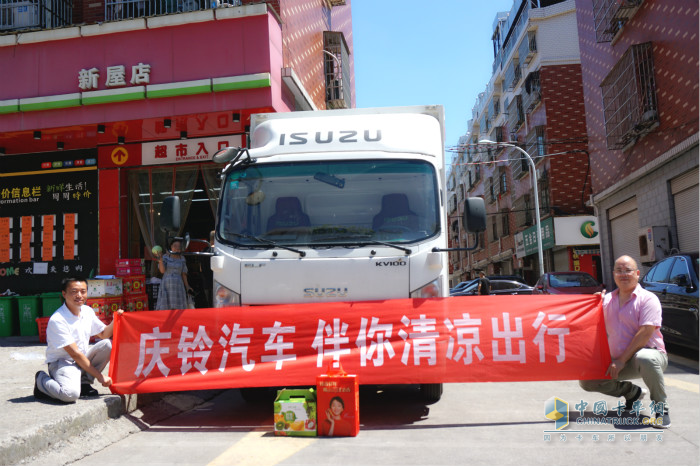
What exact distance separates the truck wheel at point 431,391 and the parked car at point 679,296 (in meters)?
4.63

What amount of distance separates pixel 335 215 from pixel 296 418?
204 centimetres

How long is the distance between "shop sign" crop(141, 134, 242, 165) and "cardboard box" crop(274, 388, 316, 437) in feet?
25.5

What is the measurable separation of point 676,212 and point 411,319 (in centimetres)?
1260

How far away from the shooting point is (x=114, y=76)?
10.8 m

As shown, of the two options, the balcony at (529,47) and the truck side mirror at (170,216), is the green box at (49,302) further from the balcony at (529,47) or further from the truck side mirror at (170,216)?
the balcony at (529,47)

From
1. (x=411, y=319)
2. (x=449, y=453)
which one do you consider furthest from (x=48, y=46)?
(x=449, y=453)

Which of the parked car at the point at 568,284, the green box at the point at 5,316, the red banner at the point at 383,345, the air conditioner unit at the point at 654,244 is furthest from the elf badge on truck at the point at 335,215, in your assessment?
the parked car at the point at 568,284

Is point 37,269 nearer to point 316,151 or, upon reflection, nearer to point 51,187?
point 51,187

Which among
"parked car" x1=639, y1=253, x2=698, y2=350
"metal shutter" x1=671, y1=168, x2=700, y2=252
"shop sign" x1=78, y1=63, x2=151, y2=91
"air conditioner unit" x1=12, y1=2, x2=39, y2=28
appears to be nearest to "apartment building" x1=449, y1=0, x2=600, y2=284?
"metal shutter" x1=671, y1=168, x2=700, y2=252

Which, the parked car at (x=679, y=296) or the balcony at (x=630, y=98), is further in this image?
the balcony at (x=630, y=98)

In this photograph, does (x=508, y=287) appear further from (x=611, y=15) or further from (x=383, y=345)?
(x=383, y=345)

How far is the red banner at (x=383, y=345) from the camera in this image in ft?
18.6

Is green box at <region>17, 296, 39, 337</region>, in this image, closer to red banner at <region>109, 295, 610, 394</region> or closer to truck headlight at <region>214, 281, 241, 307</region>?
red banner at <region>109, 295, 610, 394</region>

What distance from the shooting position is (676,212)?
1542 cm
